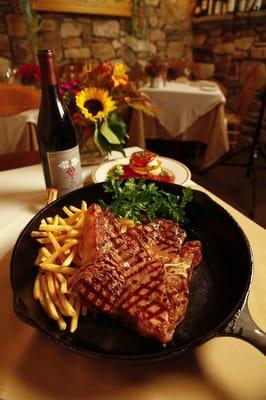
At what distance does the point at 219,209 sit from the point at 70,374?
474 mm

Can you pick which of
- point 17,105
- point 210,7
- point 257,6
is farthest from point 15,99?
point 210,7

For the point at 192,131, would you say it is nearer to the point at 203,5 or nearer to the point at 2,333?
the point at 203,5

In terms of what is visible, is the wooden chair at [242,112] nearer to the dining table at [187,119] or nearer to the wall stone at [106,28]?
the dining table at [187,119]

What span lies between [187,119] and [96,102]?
2.17m

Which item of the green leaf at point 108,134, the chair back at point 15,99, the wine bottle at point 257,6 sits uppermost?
the wine bottle at point 257,6

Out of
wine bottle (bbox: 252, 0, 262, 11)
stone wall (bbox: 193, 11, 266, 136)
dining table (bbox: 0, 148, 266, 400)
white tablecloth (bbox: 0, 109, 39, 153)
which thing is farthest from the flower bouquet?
wine bottle (bbox: 252, 0, 262, 11)

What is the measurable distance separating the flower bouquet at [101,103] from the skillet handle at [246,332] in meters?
0.69

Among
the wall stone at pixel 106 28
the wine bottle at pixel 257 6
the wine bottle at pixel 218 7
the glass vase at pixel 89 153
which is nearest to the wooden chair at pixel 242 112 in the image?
the wine bottle at pixel 257 6

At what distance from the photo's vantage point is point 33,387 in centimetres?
43

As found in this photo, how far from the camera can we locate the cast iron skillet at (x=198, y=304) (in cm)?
42

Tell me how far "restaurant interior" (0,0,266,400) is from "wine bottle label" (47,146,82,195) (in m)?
0.08

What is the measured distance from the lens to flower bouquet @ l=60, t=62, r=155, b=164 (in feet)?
3.10

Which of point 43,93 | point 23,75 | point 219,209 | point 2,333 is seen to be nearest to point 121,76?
point 43,93

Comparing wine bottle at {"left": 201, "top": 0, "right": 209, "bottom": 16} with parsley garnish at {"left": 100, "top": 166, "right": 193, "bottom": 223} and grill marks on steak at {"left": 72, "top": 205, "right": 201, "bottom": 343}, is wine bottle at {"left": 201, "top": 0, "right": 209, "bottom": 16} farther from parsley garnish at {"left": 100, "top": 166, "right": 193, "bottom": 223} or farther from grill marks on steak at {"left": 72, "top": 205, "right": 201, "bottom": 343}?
grill marks on steak at {"left": 72, "top": 205, "right": 201, "bottom": 343}
